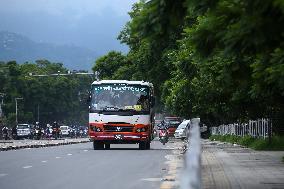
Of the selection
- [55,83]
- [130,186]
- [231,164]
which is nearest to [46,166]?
[231,164]

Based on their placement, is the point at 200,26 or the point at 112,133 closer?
the point at 200,26

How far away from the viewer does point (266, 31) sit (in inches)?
378

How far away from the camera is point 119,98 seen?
35.2 m

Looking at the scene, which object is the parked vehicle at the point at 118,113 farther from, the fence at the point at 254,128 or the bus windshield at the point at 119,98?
the fence at the point at 254,128

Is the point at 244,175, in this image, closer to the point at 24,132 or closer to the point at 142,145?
the point at 142,145

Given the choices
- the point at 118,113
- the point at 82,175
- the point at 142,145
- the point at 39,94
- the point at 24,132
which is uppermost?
the point at 39,94

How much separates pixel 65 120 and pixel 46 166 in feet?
410

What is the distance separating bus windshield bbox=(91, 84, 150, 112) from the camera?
115 feet

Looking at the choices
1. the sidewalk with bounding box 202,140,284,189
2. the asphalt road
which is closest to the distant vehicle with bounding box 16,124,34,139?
the asphalt road

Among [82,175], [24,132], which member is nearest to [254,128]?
[82,175]

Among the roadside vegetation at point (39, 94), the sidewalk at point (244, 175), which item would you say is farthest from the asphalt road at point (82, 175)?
the roadside vegetation at point (39, 94)

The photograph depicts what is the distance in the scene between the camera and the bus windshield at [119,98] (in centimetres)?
3500

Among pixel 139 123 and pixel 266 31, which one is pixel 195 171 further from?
pixel 139 123

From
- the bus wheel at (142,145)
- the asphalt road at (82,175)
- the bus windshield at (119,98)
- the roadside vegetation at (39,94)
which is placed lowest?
the asphalt road at (82,175)
